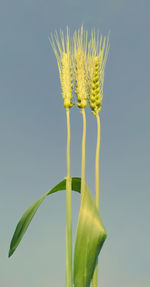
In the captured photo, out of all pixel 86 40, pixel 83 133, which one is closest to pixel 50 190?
pixel 83 133

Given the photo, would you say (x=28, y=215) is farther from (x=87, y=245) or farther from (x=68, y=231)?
(x=87, y=245)

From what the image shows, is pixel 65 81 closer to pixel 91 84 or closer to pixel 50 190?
pixel 91 84

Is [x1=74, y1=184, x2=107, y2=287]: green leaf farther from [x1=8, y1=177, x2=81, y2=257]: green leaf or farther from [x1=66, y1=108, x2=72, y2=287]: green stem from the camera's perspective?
[x1=8, y1=177, x2=81, y2=257]: green leaf

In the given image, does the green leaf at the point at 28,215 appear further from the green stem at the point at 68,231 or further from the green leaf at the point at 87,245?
the green leaf at the point at 87,245

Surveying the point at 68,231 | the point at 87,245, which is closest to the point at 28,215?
the point at 68,231

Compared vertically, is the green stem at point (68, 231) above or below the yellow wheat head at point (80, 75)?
below
